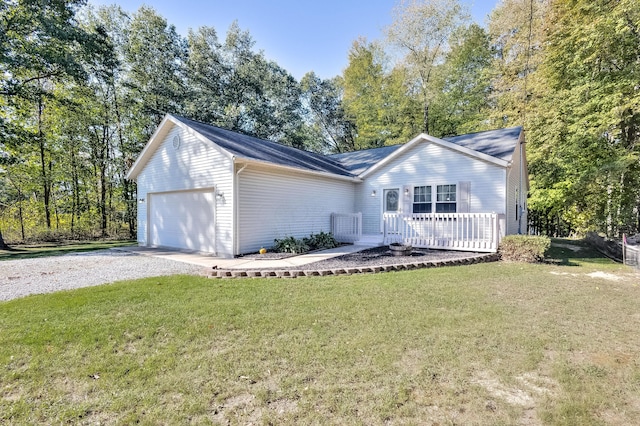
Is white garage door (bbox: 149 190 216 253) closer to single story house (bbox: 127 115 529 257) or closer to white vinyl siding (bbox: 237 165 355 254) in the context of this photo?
single story house (bbox: 127 115 529 257)

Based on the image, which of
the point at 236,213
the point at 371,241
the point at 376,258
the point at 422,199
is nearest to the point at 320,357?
the point at 376,258

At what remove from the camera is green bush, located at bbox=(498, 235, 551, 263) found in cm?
805

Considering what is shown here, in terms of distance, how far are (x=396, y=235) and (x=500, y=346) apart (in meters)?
7.77

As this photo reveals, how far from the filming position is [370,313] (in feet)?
13.9

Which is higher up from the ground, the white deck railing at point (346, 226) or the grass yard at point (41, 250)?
the white deck railing at point (346, 226)

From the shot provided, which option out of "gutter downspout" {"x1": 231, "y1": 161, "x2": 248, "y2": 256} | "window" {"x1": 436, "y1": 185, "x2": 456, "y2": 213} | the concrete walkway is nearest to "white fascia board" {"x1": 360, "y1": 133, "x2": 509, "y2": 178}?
"window" {"x1": 436, "y1": 185, "x2": 456, "y2": 213}

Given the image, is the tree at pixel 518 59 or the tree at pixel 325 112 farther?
the tree at pixel 325 112

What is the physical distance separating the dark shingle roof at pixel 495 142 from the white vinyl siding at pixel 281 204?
212 inches

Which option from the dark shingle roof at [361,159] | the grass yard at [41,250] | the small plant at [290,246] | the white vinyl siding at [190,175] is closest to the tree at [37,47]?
the grass yard at [41,250]

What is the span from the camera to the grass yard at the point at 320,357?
7.39 ft

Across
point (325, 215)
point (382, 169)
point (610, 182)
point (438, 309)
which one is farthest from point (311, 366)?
point (610, 182)

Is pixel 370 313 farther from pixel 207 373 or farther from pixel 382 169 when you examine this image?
pixel 382 169

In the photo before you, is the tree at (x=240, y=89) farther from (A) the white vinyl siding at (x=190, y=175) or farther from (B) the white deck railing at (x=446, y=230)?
(B) the white deck railing at (x=446, y=230)

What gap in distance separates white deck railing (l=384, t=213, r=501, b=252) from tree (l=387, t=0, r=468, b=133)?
43.5 ft
